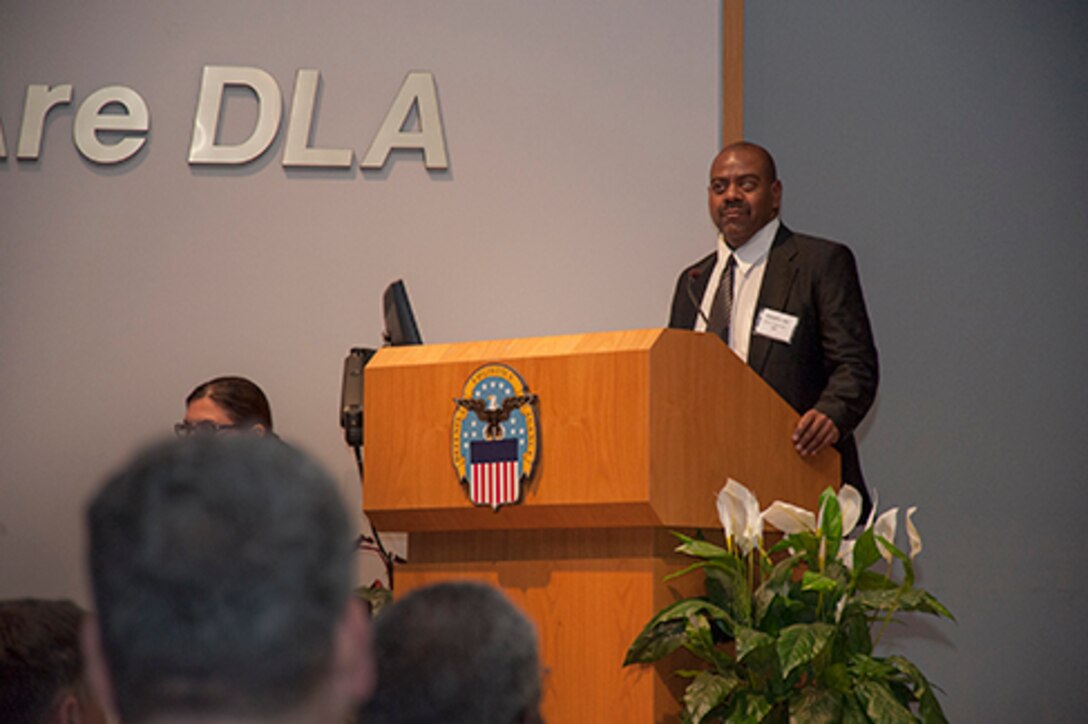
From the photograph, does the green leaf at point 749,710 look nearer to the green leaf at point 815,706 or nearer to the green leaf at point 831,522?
the green leaf at point 815,706

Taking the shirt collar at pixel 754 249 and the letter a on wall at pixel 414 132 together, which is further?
the letter a on wall at pixel 414 132

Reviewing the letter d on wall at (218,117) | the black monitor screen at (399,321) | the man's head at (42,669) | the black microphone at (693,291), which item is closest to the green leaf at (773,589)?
the black microphone at (693,291)

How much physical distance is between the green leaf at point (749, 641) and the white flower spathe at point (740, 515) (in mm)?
185

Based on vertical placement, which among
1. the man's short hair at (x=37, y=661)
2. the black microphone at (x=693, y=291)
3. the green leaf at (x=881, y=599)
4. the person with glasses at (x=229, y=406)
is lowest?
the green leaf at (x=881, y=599)

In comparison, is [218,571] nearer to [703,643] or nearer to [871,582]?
[703,643]

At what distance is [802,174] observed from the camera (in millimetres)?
5742

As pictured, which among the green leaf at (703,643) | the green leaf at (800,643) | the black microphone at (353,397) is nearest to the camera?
the green leaf at (800,643)

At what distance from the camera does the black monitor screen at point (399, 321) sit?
385cm

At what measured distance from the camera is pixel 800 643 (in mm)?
3096

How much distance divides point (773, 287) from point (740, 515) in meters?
1.02

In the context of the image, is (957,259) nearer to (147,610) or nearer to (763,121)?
(763,121)

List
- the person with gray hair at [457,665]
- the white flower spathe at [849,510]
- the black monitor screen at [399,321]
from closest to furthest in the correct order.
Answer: the person with gray hair at [457,665] → the white flower spathe at [849,510] → the black monitor screen at [399,321]

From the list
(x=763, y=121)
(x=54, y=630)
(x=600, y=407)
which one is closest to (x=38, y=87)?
(x=763, y=121)

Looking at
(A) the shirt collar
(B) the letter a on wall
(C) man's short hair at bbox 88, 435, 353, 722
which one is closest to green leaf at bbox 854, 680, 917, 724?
(A) the shirt collar
